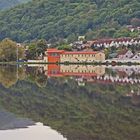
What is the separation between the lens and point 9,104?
49.8 ft

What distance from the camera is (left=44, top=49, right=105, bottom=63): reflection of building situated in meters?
61.5

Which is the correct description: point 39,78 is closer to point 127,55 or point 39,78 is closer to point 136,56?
point 136,56

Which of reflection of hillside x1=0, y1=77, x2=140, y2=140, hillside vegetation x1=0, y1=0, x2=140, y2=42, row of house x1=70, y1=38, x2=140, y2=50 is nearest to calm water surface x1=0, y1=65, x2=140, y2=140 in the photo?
reflection of hillside x1=0, y1=77, x2=140, y2=140

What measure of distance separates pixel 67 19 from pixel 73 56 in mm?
54253

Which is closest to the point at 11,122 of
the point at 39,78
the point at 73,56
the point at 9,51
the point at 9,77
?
the point at 39,78

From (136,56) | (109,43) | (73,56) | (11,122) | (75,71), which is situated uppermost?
(11,122)

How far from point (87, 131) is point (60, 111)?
3.70 meters

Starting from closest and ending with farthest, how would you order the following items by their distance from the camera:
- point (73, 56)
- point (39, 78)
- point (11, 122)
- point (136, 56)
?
point (11, 122), point (39, 78), point (73, 56), point (136, 56)

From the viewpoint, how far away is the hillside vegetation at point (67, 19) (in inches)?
4309

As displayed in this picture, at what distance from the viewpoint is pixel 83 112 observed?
1270 centimetres

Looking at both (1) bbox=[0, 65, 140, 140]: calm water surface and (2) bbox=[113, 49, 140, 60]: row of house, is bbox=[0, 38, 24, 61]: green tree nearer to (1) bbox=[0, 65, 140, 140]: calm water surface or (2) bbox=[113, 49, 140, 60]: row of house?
(2) bbox=[113, 49, 140, 60]: row of house

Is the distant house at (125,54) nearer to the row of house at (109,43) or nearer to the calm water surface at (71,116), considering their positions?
the row of house at (109,43)

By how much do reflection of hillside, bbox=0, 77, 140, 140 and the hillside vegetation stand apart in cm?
7868

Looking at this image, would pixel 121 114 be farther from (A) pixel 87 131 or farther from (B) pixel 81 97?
(B) pixel 81 97
